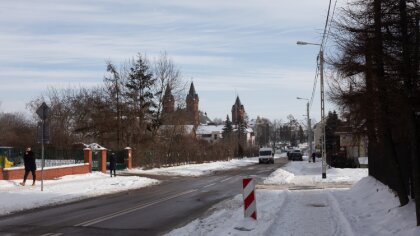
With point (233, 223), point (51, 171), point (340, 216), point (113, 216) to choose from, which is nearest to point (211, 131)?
point (51, 171)

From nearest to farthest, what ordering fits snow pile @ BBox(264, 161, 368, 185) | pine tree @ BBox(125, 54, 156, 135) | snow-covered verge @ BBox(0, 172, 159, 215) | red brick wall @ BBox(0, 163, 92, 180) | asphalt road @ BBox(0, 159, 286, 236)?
asphalt road @ BBox(0, 159, 286, 236) → snow-covered verge @ BBox(0, 172, 159, 215) → red brick wall @ BBox(0, 163, 92, 180) → snow pile @ BBox(264, 161, 368, 185) → pine tree @ BBox(125, 54, 156, 135)

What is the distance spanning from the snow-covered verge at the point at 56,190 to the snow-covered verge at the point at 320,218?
6.71 m

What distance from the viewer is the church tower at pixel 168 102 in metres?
61.3

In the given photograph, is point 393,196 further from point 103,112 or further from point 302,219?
point 103,112

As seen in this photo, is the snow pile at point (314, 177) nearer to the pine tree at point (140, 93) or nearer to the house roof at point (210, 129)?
the pine tree at point (140, 93)

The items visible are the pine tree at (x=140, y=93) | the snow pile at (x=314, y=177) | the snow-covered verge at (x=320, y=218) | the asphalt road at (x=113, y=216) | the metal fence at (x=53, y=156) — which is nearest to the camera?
the snow-covered verge at (x=320, y=218)

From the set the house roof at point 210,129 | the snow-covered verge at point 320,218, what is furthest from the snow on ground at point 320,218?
the house roof at point 210,129

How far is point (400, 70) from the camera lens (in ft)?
34.0

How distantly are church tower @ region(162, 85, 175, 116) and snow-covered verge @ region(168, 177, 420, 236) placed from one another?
43.9 metres

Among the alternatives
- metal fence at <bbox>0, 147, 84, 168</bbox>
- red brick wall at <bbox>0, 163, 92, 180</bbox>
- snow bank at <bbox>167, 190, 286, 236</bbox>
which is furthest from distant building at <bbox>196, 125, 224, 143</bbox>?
snow bank at <bbox>167, 190, 286, 236</bbox>

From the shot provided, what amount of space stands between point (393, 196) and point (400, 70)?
4771 mm

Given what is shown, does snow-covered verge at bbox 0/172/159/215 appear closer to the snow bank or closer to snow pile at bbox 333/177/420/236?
the snow bank

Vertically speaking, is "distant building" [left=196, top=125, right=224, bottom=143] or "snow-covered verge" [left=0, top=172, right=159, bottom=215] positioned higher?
"distant building" [left=196, top=125, right=224, bottom=143]

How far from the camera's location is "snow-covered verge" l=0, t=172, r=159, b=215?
60.8 feet
